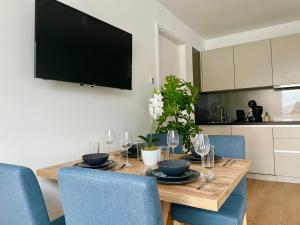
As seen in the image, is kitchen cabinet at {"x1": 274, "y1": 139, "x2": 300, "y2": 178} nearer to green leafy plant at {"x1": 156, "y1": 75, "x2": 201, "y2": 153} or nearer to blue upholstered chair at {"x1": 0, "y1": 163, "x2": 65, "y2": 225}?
green leafy plant at {"x1": 156, "y1": 75, "x2": 201, "y2": 153}

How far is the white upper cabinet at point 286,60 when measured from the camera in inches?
141

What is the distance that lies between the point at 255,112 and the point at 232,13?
65.3 inches

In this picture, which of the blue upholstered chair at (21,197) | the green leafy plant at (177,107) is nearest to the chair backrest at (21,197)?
the blue upholstered chair at (21,197)

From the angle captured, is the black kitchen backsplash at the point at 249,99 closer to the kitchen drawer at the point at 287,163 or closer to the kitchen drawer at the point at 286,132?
the kitchen drawer at the point at 286,132

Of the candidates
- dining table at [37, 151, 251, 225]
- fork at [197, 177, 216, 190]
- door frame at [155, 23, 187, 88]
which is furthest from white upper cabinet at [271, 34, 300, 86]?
fork at [197, 177, 216, 190]

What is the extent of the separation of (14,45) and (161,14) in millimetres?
2113

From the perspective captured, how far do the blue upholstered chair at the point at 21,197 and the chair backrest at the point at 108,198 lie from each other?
17 centimetres

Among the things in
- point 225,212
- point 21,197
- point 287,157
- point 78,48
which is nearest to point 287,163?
point 287,157

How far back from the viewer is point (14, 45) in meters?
1.55

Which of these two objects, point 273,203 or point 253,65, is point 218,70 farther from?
point 273,203

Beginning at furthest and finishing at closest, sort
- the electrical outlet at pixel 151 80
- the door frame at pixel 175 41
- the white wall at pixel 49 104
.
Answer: the door frame at pixel 175 41, the electrical outlet at pixel 151 80, the white wall at pixel 49 104

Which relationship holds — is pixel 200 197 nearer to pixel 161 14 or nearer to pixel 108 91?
pixel 108 91

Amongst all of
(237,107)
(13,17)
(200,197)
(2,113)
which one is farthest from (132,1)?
(237,107)

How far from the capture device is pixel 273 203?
271cm
